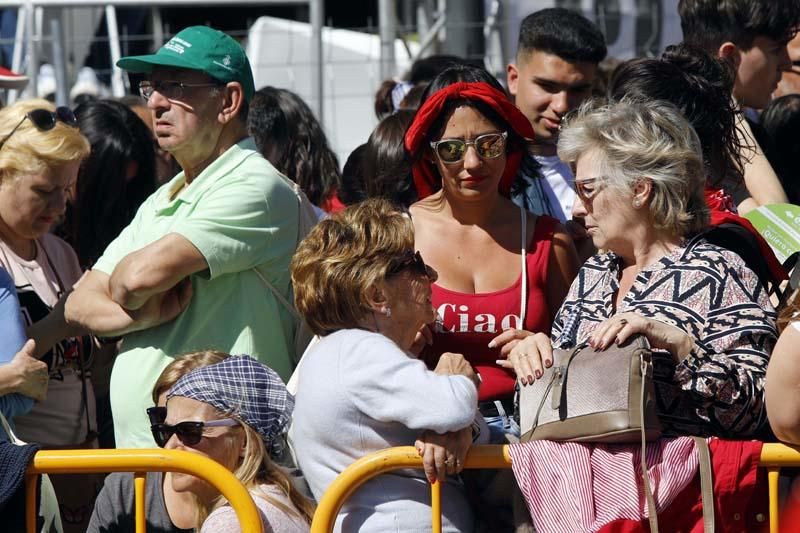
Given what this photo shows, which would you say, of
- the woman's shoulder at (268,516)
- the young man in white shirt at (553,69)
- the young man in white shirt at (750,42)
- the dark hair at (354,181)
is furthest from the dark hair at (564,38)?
the woman's shoulder at (268,516)

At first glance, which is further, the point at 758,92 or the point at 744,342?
the point at 758,92

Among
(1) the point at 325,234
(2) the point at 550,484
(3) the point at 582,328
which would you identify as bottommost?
(2) the point at 550,484

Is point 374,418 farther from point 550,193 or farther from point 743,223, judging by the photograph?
point 550,193

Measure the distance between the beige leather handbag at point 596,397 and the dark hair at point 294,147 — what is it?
235 cm

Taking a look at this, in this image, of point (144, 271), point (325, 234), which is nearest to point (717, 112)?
point (325, 234)

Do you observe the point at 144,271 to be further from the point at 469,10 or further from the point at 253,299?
the point at 469,10

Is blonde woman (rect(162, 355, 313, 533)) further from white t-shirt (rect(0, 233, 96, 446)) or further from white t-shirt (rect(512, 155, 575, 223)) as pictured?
white t-shirt (rect(512, 155, 575, 223))

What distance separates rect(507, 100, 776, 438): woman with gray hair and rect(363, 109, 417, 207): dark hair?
35.4 inches

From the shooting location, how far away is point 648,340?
3193mm

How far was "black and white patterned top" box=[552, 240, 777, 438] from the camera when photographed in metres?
3.21

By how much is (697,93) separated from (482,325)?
980 mm

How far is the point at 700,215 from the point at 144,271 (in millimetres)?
1644

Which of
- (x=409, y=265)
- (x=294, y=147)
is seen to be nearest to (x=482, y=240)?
(x=409, y=265)

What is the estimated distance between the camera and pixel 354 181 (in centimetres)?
513
